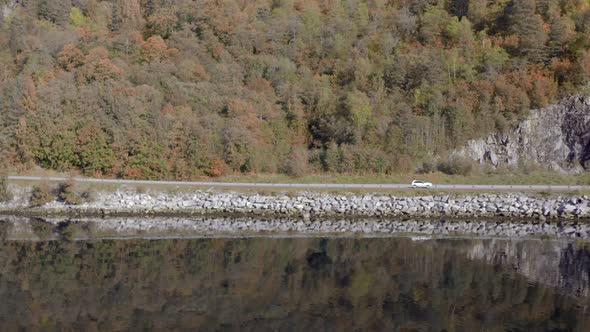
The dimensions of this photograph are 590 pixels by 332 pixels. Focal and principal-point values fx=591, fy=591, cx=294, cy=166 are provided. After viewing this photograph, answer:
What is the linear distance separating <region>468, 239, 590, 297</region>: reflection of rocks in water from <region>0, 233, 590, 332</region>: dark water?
60 mm

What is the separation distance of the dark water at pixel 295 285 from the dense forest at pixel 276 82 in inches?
711

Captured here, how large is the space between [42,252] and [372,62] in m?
43.1

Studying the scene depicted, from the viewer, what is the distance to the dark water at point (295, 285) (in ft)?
71.7

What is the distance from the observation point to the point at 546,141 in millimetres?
55625

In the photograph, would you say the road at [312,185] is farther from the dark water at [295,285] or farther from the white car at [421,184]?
the dark water at [295,285]

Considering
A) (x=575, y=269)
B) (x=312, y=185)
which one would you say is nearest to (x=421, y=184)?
(x=312, y=185)

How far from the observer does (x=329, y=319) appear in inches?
868

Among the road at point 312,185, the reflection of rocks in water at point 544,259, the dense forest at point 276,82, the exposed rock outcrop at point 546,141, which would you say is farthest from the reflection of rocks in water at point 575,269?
the exposed rock outcrop at point 546,141

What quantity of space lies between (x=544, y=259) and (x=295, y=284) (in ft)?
44.9

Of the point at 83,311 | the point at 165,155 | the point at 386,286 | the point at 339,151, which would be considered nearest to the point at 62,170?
the point at 165,155

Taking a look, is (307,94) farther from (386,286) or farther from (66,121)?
(386,286)

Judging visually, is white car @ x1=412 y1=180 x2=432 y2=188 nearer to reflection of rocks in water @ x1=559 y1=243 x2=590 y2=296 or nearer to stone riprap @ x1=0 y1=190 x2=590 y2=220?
stone riprap @ x1=0 y1=190 x2=590 y2=220

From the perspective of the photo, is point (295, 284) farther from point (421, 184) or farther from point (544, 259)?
point (421, 184)

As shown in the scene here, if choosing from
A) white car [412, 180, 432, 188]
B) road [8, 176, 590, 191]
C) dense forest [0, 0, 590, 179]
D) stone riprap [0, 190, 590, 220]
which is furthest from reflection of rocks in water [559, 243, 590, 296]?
dense forest [0, 0, 590, 179]
